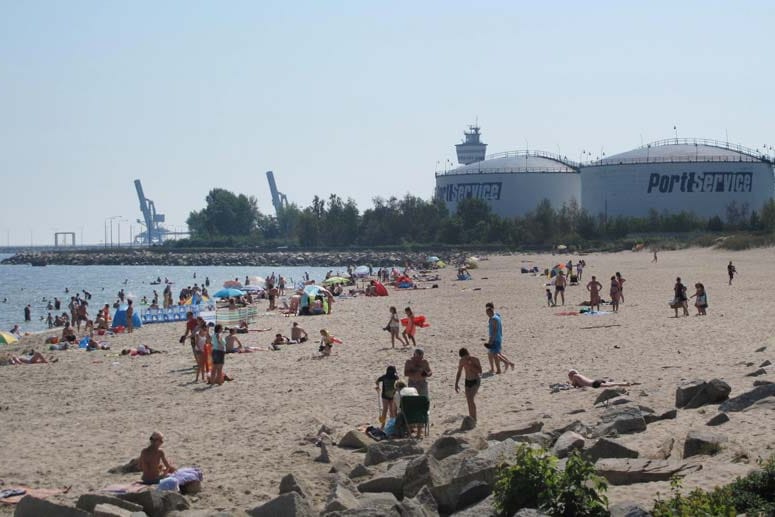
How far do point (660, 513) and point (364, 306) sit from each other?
27.8m

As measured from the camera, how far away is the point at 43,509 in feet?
28.4

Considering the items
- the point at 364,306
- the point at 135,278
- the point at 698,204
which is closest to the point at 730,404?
the point at 364,306

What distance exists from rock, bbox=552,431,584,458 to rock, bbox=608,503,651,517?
1671 millimetres

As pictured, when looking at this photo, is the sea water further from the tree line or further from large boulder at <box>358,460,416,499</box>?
large boulder at <box>358,460,416,499</box>

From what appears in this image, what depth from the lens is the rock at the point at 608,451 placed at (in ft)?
29.2

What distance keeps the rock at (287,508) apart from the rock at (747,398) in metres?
4.75

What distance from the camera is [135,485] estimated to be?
993cm

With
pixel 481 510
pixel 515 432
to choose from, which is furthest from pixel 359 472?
pixel 481 510

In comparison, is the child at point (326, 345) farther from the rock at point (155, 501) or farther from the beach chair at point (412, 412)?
the rock at point (155, 501)

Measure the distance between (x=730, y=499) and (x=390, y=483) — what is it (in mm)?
3008

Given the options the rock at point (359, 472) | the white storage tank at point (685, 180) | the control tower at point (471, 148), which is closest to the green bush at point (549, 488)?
the rock at point (359, 472)

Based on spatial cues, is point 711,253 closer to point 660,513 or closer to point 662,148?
point 662,148

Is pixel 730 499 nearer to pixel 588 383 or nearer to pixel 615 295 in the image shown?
pixel 588 383

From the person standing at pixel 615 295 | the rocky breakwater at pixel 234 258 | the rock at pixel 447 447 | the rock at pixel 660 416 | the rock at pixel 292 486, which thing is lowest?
the rock at pixel 292 486
